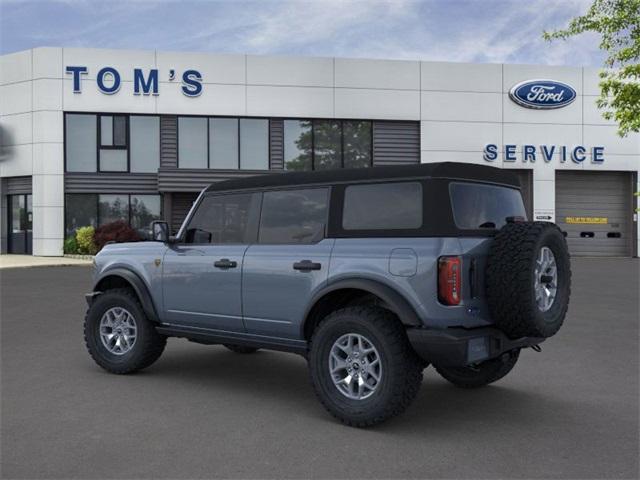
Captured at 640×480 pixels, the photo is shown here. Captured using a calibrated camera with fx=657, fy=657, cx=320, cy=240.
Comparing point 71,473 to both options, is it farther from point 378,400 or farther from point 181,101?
point 181,101

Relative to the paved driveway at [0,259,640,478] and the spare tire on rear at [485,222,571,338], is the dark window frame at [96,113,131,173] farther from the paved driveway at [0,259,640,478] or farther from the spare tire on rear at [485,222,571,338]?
the spare tire on rear at [485,222,571,338]

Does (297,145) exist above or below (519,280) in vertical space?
above

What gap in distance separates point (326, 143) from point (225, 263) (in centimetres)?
2335

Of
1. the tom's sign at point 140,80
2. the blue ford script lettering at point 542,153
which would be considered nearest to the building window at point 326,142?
the tom's sign at point 140,80

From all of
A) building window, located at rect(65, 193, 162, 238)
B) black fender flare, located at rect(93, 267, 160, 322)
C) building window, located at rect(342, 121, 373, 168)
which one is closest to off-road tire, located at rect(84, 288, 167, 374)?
black fender flare, located at rect(93, 267, 160, 322)

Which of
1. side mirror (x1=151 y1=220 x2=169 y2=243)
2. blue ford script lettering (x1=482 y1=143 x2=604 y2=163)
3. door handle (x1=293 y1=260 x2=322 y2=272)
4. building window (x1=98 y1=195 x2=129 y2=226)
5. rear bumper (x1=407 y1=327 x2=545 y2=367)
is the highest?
blue ford script lettering (x1=482 y1=143 x2=604 y2=163)

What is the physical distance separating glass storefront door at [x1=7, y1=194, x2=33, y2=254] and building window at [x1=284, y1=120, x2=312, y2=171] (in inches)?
443

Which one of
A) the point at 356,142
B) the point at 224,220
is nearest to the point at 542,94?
the point at 356,142

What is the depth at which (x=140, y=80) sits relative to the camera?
27.1m

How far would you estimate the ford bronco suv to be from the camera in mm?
4539

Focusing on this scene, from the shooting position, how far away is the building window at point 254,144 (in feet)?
92.1

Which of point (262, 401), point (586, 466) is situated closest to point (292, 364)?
point (262, 401)

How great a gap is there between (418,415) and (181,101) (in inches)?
961

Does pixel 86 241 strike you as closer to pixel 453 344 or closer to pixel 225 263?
pixel 225 263
